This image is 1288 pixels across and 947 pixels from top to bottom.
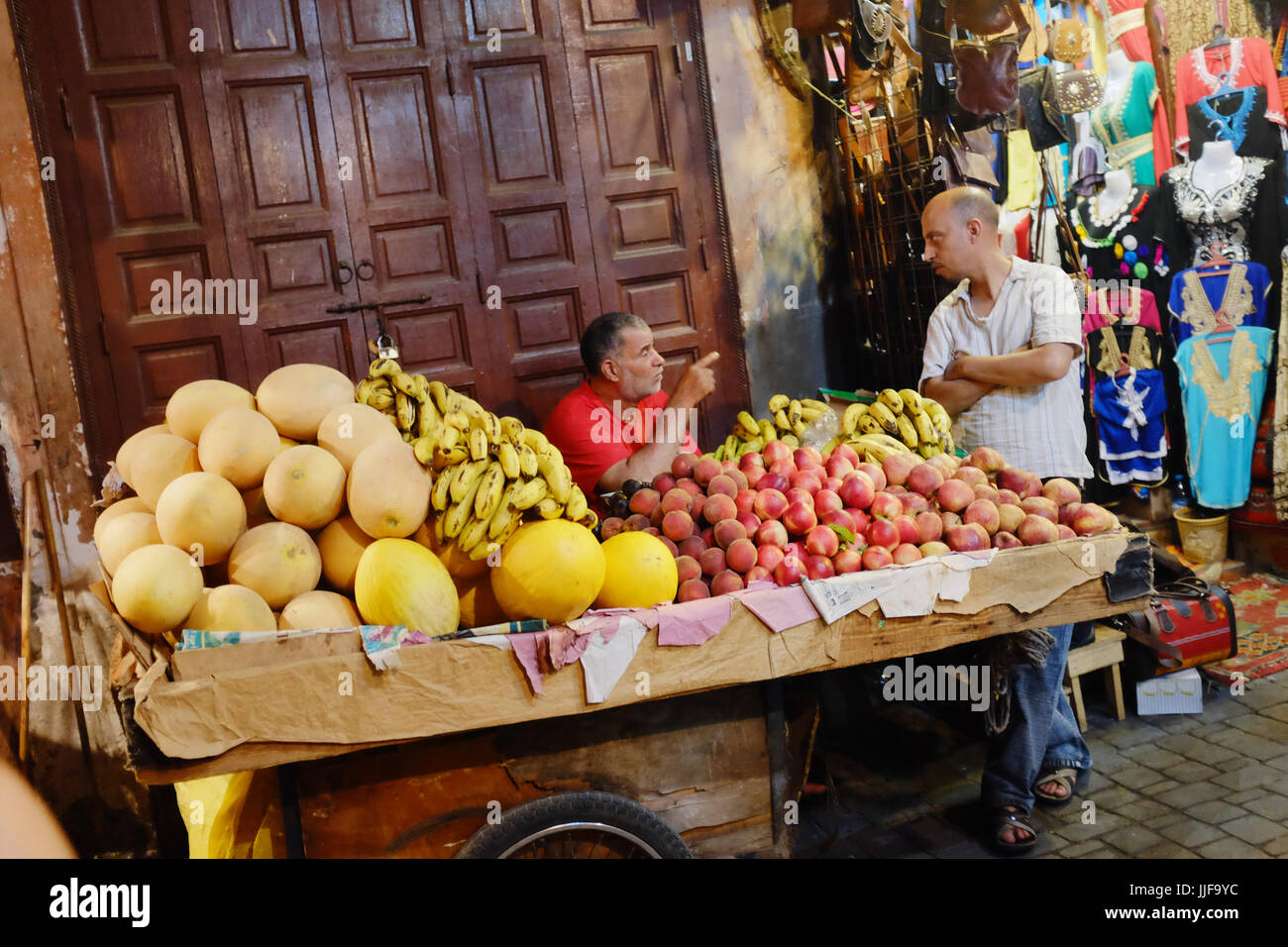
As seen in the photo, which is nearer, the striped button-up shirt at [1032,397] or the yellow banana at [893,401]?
the yellow banana at [893,401]

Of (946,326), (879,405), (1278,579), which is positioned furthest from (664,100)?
(1278,579)

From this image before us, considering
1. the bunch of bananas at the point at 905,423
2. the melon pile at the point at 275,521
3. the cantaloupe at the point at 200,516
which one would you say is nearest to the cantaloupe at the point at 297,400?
the melon pile at the point at 275,521

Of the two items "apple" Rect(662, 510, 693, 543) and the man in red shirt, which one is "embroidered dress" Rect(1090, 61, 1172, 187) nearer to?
the man in red shirt

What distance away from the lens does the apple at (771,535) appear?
2.37 meters

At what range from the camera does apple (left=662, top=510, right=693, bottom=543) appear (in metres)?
2.43

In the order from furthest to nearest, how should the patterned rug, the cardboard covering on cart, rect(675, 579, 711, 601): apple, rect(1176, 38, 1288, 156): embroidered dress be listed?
rect(1176, 38, 1288, 156): embroidered dress, the patterned rug, rect(675, 579, 711, 601): apple, the cardboard covering on cart

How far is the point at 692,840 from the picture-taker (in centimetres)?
219

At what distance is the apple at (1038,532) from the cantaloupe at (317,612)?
5.42 ft

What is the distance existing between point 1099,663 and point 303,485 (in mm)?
3227

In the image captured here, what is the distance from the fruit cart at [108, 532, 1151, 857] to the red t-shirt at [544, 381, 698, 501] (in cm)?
154

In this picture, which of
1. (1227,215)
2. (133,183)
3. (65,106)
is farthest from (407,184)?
(1227,215)

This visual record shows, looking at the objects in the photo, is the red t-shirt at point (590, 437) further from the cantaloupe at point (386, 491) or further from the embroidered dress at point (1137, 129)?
the embroidered dress at point (1137, 129)

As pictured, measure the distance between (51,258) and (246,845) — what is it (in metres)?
2.95

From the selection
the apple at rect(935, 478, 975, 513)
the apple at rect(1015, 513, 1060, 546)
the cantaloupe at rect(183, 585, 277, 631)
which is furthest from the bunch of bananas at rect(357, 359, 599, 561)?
the apple at rect(1015, 513, 1060, 546)
